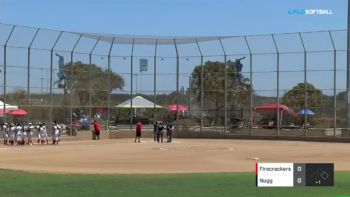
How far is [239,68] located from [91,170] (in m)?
25.4

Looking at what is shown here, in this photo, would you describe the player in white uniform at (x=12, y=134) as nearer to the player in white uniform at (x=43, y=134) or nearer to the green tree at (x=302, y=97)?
the player in white uniform at (x=43, y=134)

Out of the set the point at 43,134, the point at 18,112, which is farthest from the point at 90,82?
A: the point at 43,134

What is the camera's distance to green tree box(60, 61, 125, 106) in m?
39.7

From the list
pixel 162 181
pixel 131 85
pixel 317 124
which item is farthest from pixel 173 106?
pixel 162 181

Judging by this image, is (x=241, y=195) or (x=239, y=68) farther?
(x=239, y=68)

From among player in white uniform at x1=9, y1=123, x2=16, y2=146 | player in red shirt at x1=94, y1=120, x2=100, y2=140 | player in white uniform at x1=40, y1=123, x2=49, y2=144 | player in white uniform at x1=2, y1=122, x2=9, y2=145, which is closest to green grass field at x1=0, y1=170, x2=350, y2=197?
player in white uniform at x1=9, y1=123, x2=16, y2=146

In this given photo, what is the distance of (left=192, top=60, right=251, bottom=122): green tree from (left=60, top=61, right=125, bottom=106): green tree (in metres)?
5.98

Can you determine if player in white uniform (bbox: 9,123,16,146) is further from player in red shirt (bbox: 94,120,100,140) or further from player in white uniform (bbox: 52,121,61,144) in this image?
player in red shirt (bbox: 94,120,100,140)

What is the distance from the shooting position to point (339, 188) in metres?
12.8

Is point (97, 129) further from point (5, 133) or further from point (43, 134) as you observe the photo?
point (5, 133)

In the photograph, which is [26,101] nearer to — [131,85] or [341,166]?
[131,85]
